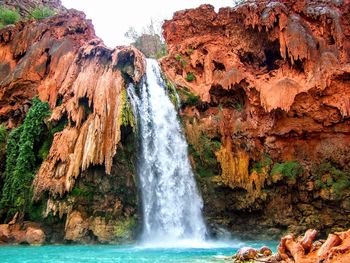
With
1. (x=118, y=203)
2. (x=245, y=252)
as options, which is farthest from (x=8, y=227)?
(x=245, y=252)

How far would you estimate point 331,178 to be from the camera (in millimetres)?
23953

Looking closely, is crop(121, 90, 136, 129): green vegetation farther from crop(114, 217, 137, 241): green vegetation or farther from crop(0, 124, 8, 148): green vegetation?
crop(0, 124, 8, 148): green vegetation

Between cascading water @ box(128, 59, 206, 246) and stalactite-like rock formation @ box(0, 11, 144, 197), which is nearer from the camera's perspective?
stalactite-like rock formation @ box(0, 11, 144, 197)

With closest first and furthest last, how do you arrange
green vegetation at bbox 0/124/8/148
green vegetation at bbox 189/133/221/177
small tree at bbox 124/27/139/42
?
1. green vegetation at bbox 0/124/8/148
2. green vegetation at bbox 189/133/221/177
3. small tree at bbox 124/27/139/42

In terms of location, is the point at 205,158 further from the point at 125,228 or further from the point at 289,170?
the point at 125,228

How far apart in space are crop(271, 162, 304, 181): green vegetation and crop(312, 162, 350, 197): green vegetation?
108 centimetres

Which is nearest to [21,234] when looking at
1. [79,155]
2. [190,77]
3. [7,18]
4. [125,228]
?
[79,155]

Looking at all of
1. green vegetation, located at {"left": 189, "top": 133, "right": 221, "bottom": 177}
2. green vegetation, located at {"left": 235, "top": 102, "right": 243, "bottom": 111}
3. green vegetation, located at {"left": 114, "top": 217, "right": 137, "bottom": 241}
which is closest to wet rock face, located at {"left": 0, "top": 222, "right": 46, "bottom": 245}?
green vegetation, located at {"left": 114, "top": 217, "right": 137, "bottom": 241}

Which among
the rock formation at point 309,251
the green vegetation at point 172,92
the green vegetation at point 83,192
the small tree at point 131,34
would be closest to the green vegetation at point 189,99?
the green vegetation at point 172,92

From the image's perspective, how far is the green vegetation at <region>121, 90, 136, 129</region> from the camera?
20.9m

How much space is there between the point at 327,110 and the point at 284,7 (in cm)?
778

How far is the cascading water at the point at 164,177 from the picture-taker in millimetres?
21578

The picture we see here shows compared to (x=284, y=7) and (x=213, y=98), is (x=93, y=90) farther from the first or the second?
(x=284, y=7)

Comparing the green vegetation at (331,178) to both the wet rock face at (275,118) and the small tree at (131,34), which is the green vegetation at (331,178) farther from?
the small tree at (131,34)
